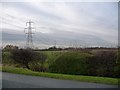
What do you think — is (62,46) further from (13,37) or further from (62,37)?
(13,37)

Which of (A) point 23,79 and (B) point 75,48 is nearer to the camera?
(B) point 75,48

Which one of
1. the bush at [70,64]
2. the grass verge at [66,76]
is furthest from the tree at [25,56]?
the bush at [70,64]

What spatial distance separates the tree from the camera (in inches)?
264

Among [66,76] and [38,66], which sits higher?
[38,66]

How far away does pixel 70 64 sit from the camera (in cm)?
668

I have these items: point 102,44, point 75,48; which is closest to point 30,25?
point 75,48

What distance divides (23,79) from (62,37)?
160 cm

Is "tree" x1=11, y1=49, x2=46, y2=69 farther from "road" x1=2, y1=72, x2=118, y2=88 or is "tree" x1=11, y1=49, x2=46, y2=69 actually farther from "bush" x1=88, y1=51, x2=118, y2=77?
"bush" x1=88, y1=51, x2=118, y2=77

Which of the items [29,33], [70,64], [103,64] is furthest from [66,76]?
[29,33]

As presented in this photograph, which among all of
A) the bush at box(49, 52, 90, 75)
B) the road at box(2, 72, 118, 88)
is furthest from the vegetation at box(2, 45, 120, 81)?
the road at box(2, 72, 118, 88)

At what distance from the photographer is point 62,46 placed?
638 centimetres

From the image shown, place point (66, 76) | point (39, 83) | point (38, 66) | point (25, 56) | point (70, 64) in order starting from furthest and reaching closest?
point (25, 56)
point (38, 66)
point (70, 64)
point (66, 76)
point (39, 83)

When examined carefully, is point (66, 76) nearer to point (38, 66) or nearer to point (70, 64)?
point (70, 64)

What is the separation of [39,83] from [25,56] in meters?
0.98
